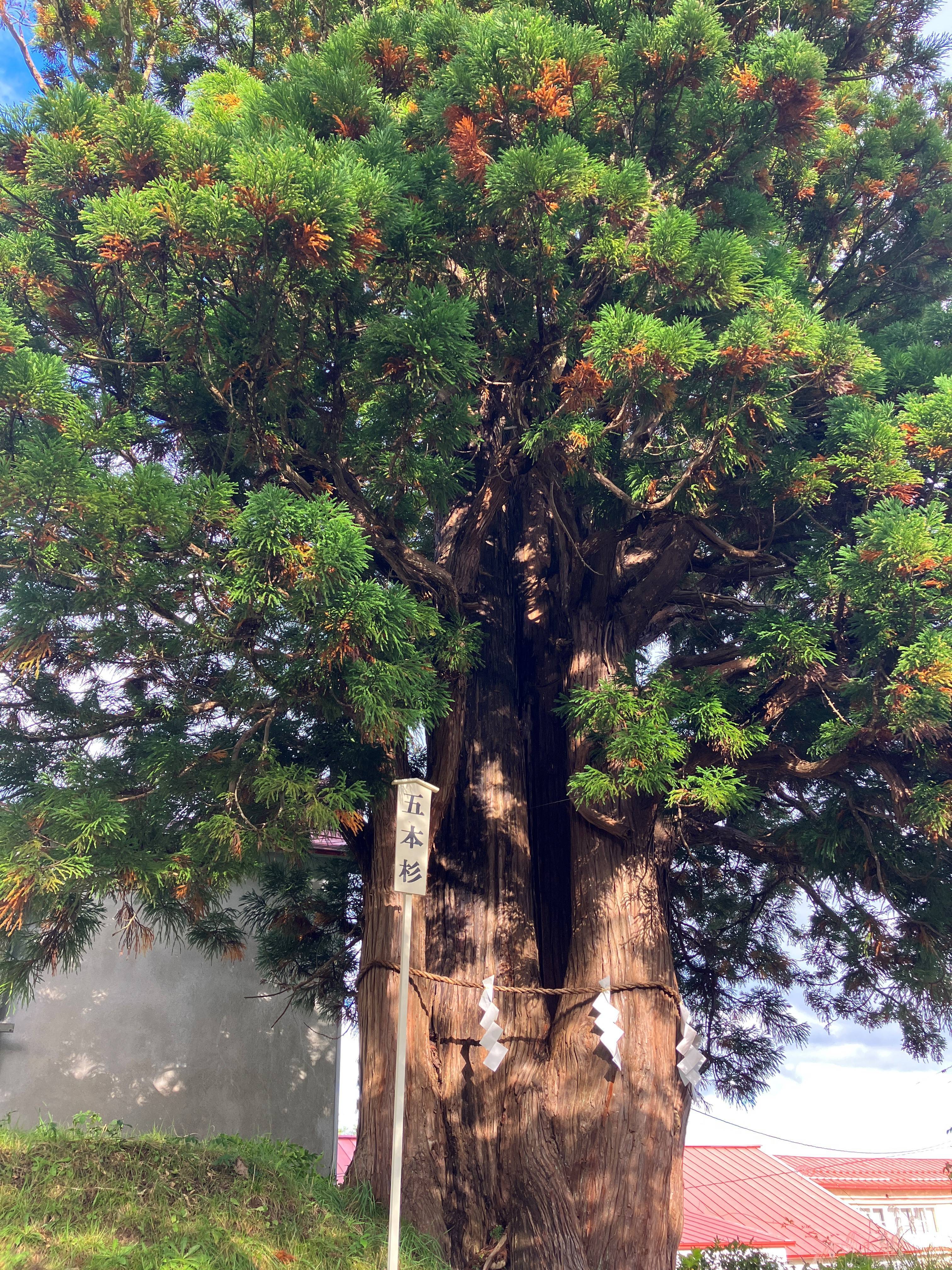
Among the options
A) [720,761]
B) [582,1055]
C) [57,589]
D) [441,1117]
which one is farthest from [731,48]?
[441,1117]

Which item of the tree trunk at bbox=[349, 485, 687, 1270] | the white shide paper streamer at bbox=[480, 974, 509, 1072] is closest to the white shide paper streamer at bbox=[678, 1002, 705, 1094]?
the tree trunk at bbox=[349, 485, 687, 1270]

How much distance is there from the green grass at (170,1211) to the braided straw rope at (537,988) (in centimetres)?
107

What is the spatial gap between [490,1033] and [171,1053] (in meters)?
4.19

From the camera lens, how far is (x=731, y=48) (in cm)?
525

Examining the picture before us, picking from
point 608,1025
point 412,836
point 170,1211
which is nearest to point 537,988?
point 608,1025

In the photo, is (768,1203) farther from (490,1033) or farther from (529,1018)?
(490,1033)

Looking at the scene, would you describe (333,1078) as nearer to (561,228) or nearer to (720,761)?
(720,761)

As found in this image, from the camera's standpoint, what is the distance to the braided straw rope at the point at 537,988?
507cm

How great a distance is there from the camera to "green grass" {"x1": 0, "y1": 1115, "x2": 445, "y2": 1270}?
3.53 meters

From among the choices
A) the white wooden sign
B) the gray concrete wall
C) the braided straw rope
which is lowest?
the gray concrete wall

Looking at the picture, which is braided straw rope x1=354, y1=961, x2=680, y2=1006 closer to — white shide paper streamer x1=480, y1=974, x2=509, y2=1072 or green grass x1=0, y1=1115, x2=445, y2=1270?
white shide paper streamer x1=480, y1=974, x2=509, y2=1072

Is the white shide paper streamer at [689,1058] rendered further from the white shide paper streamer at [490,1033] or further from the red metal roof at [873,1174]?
the red metal roof at [873,1174]

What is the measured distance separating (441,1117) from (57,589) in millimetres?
3358

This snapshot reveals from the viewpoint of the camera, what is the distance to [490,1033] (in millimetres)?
5059
